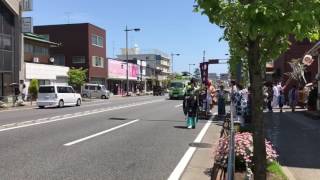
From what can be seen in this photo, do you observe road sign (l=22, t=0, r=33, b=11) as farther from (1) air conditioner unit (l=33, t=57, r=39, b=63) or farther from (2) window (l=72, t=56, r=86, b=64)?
(2) window (l=72, t=56, r=86, b=64)

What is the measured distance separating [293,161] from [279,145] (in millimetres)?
2982

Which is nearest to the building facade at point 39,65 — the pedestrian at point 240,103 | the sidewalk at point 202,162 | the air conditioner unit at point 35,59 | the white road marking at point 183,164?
the air conditioner unit at point 35,59

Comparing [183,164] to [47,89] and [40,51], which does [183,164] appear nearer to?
[47,89]

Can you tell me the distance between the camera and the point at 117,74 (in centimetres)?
9269

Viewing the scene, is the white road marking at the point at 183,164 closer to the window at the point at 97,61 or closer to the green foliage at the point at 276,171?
the green foliage at the point at 276,171

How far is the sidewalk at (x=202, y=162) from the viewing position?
9.96 metres

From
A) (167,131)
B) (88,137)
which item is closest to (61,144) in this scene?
(88,137)

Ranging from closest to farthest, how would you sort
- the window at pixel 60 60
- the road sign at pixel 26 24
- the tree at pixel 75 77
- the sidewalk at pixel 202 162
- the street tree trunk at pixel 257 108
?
the street tree trunk at pixel 257 108 < the sidewalk at pixel 202 162 < the road sign at pixel 26 24 < the tree at pixel 75 77 < the window at pixel 60 60

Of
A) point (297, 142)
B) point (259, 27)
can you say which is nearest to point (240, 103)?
point (297, 142)

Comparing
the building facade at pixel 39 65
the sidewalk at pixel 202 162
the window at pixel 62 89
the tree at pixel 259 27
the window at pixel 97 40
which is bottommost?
the sidewalk at pixel 202 162

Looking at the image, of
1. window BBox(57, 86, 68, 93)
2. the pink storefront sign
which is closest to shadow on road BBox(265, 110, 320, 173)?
window BBox(57, 86, 68, 93)

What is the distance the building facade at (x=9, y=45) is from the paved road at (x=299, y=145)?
31009 mm

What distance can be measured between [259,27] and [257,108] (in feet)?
4.62

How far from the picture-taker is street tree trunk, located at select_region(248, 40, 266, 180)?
21.0 feet
